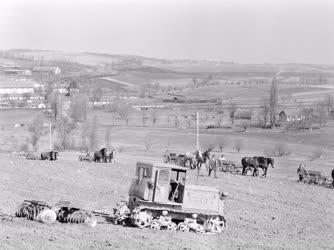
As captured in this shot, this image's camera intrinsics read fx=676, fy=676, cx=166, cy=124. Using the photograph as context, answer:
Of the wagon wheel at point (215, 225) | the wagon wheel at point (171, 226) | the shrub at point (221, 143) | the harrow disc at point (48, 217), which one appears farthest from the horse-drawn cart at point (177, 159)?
the shrub at point (221, 143)

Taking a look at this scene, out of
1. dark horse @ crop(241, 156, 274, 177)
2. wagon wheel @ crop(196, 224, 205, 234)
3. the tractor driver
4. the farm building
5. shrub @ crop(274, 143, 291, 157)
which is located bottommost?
shrub @ crop(274, 143, 291, 157)

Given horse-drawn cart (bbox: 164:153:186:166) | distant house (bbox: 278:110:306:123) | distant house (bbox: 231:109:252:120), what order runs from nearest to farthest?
1. horse-drawn cart (bbox: 164:153:186:166)
2. distant house (bbox: 278:110:306:123)
3. distant house (bbox: 231:109:252:120)

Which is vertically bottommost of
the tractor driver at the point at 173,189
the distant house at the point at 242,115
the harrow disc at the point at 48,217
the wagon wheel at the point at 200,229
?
the wagon wheel at the point at 200,229

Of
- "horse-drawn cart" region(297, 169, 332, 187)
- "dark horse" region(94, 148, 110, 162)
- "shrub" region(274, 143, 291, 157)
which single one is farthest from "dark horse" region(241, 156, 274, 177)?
"shrub" region(274, 143, 291, 157)

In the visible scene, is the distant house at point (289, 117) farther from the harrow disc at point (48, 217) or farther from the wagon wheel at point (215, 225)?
the harrow disc at point (48, 217)

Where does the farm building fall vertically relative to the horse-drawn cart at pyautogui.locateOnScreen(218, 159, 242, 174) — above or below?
above

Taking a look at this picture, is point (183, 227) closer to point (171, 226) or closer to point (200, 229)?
point (171, 226)

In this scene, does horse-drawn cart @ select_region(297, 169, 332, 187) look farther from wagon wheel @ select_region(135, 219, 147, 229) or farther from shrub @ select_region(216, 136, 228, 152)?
shrub @ select_region(216, 136, 228, 152)
